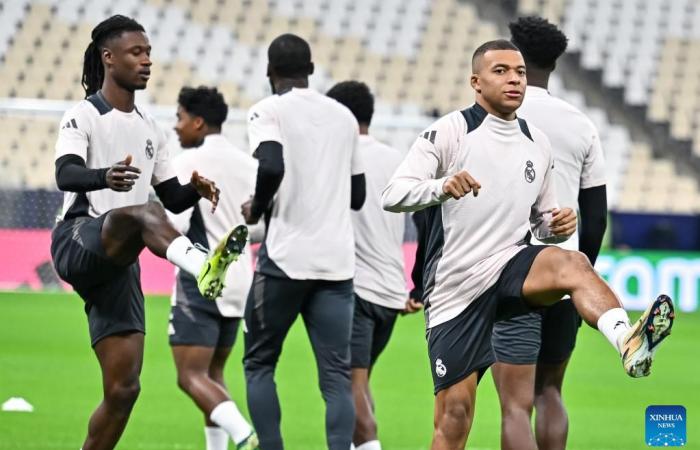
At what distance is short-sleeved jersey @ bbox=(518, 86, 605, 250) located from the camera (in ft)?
21.2

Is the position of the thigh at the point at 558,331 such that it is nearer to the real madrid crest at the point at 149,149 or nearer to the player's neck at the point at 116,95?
the real madrid crest at the point at 149,149

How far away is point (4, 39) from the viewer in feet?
77.4

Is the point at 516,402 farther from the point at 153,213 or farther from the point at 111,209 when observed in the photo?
the point at 111,209

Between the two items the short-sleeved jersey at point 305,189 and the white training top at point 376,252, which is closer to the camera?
the short-sleeved jersey at point 305,189

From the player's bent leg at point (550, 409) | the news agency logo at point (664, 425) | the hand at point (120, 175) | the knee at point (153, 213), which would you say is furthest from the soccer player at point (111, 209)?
the news agency logo at point (664, 425)

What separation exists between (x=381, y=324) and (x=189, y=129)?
164cm

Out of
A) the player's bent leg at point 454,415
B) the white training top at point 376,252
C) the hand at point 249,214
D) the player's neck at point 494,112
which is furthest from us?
the white training top at point 376,252

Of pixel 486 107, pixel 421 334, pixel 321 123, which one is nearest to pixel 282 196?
pixel 321 123

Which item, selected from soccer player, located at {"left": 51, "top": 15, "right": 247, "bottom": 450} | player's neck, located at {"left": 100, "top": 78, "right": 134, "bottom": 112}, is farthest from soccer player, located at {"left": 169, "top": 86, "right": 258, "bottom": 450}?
player's neck, located at {"left": 100, "top": 78, "right": 134, "bottom": 112}

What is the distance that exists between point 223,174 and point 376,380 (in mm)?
5034

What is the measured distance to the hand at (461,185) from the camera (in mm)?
5141

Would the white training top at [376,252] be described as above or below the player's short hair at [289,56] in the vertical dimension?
below

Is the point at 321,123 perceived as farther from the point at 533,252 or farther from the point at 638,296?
the point at 638,296

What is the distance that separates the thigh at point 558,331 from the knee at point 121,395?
6.56ft
